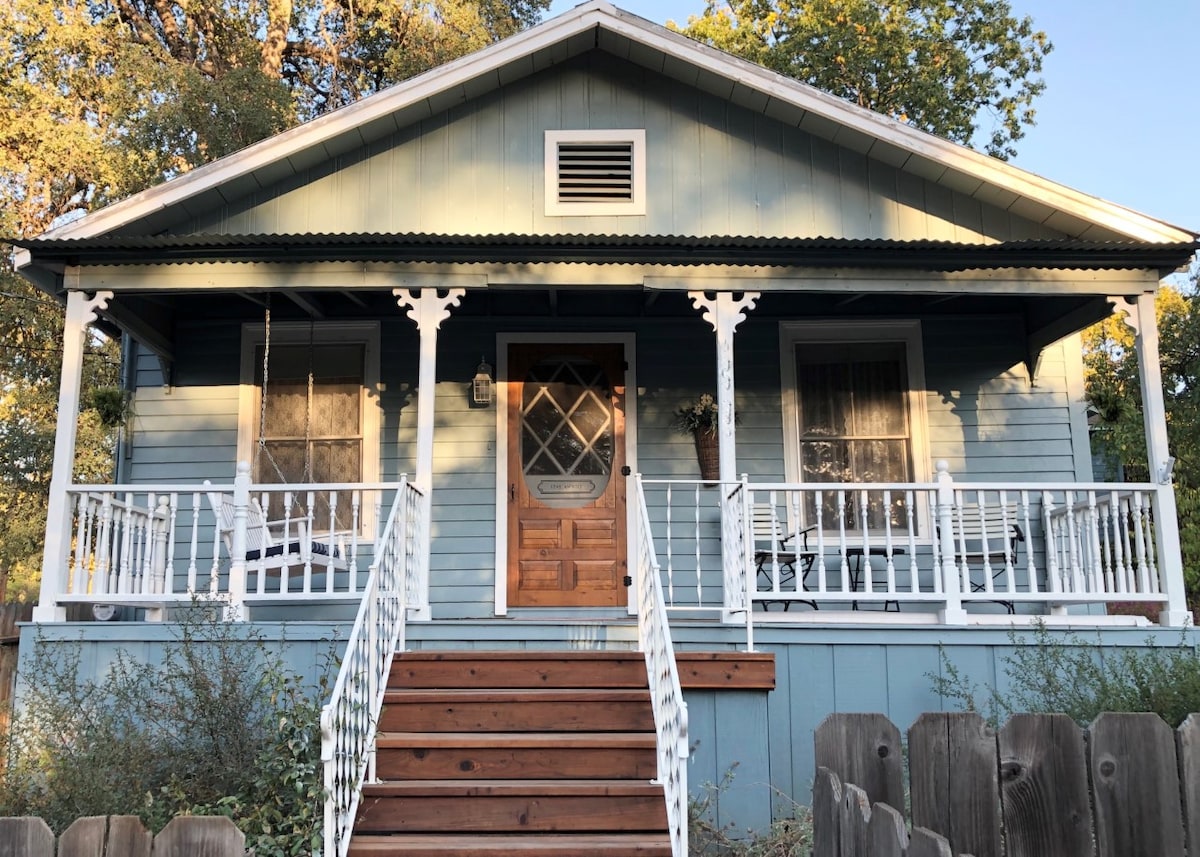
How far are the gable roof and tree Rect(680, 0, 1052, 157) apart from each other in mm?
13050

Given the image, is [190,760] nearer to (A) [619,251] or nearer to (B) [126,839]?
(B) [126,839]

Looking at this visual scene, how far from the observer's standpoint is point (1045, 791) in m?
2.01

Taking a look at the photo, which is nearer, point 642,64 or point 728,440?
point 728,440

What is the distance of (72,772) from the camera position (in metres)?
4.66

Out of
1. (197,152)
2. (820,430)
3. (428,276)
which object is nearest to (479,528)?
(428,276)

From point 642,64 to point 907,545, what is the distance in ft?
14.8

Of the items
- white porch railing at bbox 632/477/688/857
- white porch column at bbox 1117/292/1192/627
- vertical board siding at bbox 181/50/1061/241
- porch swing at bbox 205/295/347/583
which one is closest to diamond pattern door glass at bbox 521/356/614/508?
vertical board siding at bbox 181/50/1061/241

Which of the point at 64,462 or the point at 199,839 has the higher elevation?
the point at 64,462

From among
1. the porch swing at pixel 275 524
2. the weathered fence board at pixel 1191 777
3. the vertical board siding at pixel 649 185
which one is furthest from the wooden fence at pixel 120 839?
the vertical board siding at pixel 649 185

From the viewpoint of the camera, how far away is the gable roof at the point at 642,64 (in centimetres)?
800

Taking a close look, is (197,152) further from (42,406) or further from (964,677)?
(964,677)

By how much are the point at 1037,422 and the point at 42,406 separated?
694 inches

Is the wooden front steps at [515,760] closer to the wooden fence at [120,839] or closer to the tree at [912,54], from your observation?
the wooden fence at [120,839]

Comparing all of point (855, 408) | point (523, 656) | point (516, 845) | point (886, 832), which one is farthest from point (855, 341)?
point (886, 832)
